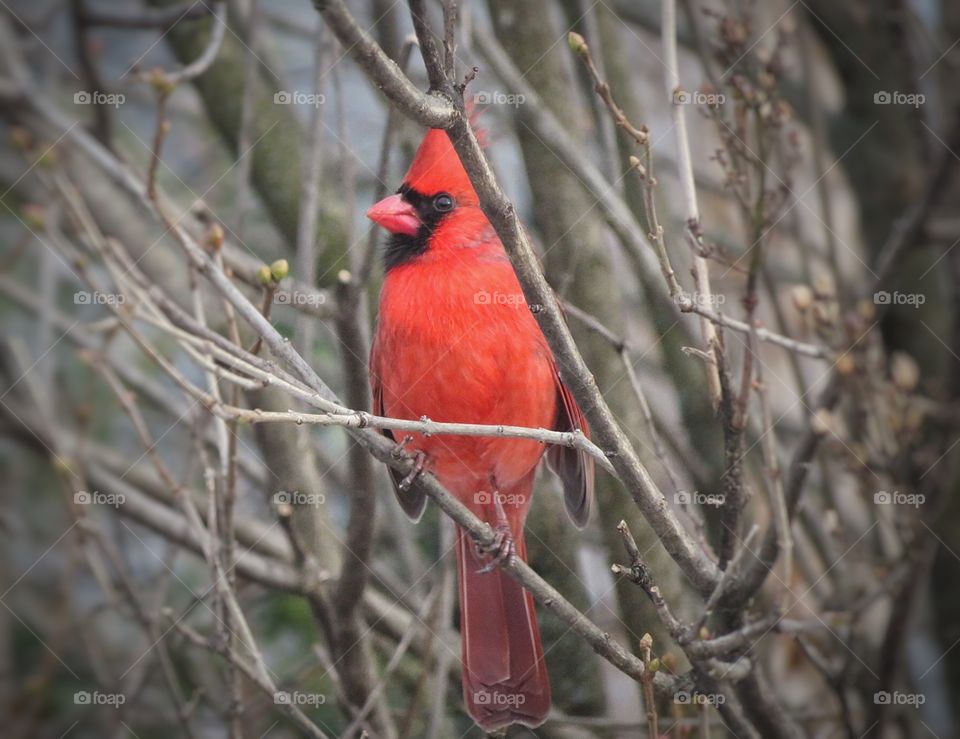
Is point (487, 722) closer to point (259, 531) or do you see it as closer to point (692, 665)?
point (692, 665)

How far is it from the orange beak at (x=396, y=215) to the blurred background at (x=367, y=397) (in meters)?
0.08

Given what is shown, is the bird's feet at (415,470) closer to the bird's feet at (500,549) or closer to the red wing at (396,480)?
the red wing at (396,480)

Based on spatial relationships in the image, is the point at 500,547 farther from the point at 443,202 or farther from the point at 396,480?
the point at 443,202

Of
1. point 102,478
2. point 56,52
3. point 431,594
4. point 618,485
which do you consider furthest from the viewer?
point 56,52

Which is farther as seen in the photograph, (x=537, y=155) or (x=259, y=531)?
(x=259, y=531)

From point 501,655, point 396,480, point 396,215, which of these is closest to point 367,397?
point 396,480

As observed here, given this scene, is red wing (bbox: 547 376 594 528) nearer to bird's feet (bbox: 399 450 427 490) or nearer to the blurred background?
the blurred background

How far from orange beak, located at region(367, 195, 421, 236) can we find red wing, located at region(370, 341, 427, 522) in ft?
0.70

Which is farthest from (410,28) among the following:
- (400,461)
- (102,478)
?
(102,478)

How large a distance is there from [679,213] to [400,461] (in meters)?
1.05

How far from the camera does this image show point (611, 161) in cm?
209

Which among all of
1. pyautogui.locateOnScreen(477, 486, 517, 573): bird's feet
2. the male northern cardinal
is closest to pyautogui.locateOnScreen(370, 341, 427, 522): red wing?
the male northern cardinal

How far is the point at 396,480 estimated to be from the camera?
1.91m

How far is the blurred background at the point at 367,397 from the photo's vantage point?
1.93 meters
